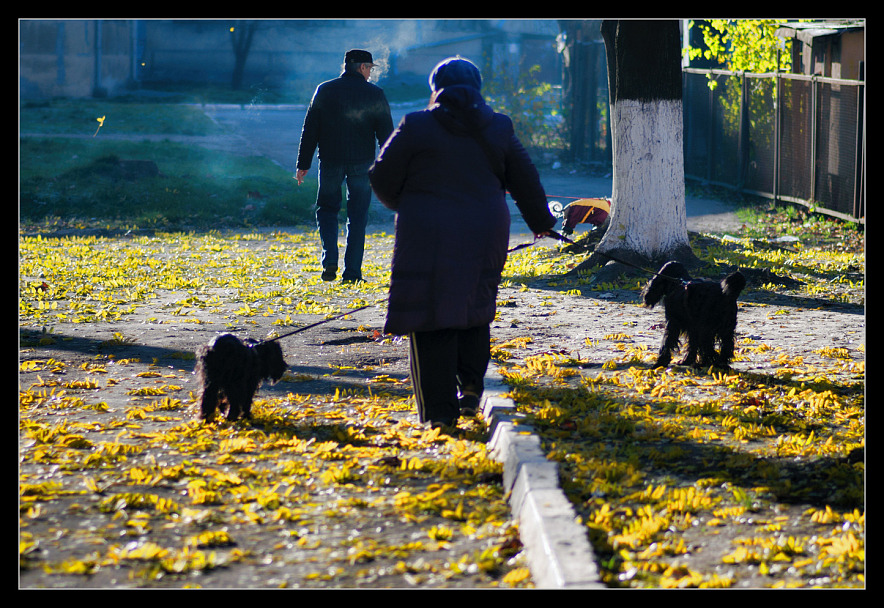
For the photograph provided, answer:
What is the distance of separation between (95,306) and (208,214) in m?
7.70

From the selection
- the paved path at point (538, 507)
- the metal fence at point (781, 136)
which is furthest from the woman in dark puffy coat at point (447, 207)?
the metal fence at point (781, 136)

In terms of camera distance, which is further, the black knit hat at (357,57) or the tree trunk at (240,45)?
the tree trunk at (240,45)

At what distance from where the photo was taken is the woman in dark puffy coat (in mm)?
5004

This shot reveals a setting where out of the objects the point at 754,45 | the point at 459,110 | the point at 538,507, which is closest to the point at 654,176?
the point at 459,110

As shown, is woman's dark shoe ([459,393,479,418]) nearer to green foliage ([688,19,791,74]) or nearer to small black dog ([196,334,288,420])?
small black dog ([196,334,288,420])

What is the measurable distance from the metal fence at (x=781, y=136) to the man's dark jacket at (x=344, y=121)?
19.1 ft

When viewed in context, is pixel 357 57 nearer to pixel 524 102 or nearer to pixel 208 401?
pixel 208 401

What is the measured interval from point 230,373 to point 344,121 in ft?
16.7

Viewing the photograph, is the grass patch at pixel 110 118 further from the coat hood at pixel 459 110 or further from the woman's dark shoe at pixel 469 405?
the coat hood at pixel 459 110

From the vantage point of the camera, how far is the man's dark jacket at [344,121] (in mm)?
9977

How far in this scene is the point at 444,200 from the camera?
16.5 feet

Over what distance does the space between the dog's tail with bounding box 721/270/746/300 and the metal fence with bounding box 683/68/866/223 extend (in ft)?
19.9

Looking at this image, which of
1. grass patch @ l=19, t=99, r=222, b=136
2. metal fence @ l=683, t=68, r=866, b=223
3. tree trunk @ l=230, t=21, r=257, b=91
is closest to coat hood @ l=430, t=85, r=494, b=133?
metal fence @ l=683, t=68, r=866, b=223

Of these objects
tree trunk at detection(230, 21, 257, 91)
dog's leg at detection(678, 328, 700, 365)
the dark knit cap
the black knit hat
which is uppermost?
Answer: tree trunk at detection(230, 21, 257, 91)
